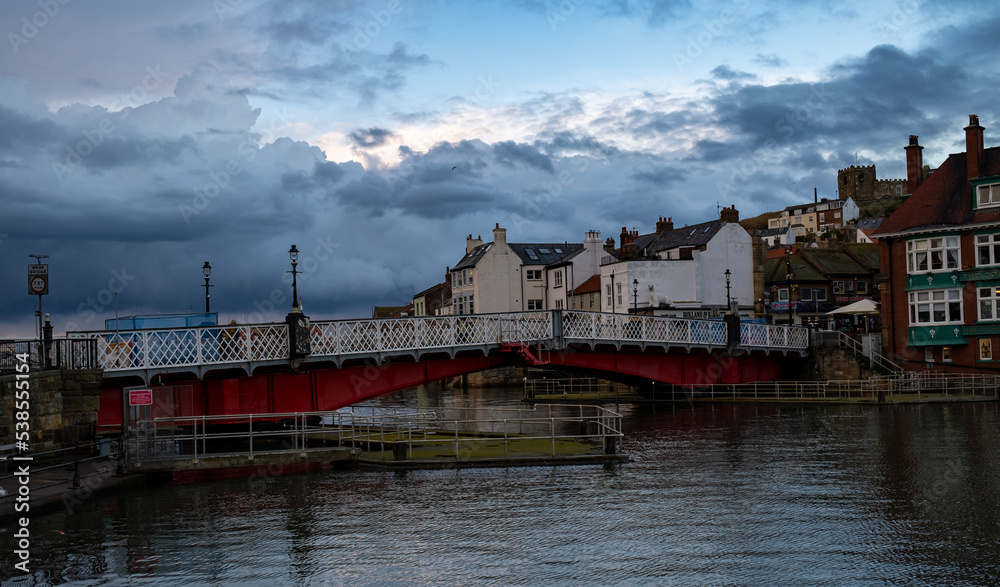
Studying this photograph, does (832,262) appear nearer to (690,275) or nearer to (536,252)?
(690,275)

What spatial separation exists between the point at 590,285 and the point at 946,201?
33.4m

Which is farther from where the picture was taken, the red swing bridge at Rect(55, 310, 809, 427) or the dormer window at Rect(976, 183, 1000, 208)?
the dormer window at Rect(976, 183, 1000, 208)

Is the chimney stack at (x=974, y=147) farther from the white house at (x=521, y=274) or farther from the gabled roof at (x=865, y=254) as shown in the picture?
the white house at (x=521, y=274)

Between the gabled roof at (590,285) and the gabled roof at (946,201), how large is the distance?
1126 inches

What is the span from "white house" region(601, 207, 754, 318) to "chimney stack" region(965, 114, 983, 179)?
69.6ft

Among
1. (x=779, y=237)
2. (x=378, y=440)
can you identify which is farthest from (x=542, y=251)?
(x=779, y=237)

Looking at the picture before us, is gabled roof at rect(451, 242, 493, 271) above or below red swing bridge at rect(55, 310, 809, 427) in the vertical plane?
above

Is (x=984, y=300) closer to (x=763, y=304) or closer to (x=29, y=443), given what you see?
(x=763, y=304)

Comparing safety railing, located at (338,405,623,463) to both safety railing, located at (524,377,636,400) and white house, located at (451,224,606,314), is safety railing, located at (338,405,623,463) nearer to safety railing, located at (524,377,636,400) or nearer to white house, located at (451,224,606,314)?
safety railing, located at (524,377,636,400)

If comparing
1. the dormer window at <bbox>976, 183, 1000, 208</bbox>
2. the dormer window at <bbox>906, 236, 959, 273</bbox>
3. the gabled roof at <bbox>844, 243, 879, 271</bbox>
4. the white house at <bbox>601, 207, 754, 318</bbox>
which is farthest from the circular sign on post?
the gabled roof at <bbox>844, 243, 879, 271</bbox>

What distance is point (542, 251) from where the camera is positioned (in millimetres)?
93500

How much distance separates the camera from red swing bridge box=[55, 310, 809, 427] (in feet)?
112

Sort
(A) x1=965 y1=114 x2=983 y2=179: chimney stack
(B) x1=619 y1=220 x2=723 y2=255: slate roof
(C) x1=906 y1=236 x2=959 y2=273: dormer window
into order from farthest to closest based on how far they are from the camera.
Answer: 1. (B) x1=619 y1=220 x2=723 y2=255: slate roof
2. (A) x1=965 y1=114 x2=983 y2=179: chimney stack
3. (C) x1=906 y1=236 x2=959 y2=273: dormer window

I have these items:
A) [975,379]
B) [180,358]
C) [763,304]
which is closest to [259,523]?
[180,358]
